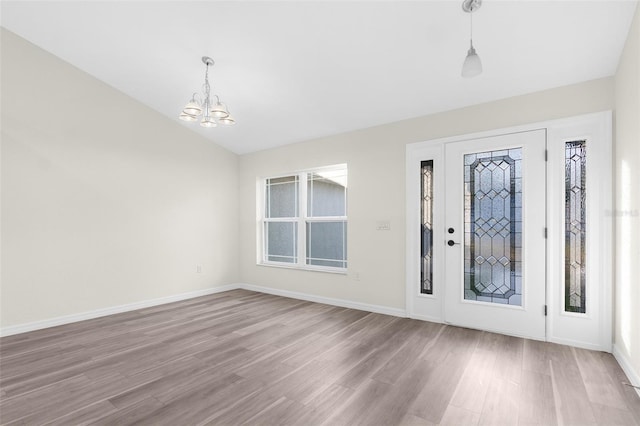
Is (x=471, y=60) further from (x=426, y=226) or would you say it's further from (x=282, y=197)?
(x=282, y=197)

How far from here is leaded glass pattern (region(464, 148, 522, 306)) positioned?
3.31 meters

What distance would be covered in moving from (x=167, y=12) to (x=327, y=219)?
3.24m

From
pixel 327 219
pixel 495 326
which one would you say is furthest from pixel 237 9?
pixel 495 326

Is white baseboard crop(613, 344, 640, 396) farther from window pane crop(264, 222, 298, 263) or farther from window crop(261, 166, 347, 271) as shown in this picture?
window pane crop(264, 222, 298, 263)

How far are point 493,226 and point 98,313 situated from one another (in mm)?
5001

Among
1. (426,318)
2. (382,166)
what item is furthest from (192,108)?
(426,318)

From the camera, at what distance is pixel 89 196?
13.2 feet

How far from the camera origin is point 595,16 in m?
2.35

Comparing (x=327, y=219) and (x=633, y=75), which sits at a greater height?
(x=633, y=75)

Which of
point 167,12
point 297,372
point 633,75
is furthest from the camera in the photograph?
point 167,12

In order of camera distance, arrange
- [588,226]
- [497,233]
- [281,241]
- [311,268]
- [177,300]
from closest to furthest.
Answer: [588,226]
[497,233]
[177,300]
[311,268]
[281,241]

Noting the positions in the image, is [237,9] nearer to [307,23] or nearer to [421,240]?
[307,23]

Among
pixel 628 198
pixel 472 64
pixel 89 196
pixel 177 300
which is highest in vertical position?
pixel 472 64

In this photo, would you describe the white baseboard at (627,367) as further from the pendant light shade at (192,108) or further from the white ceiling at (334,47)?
the pendant light shade at (192,108)
